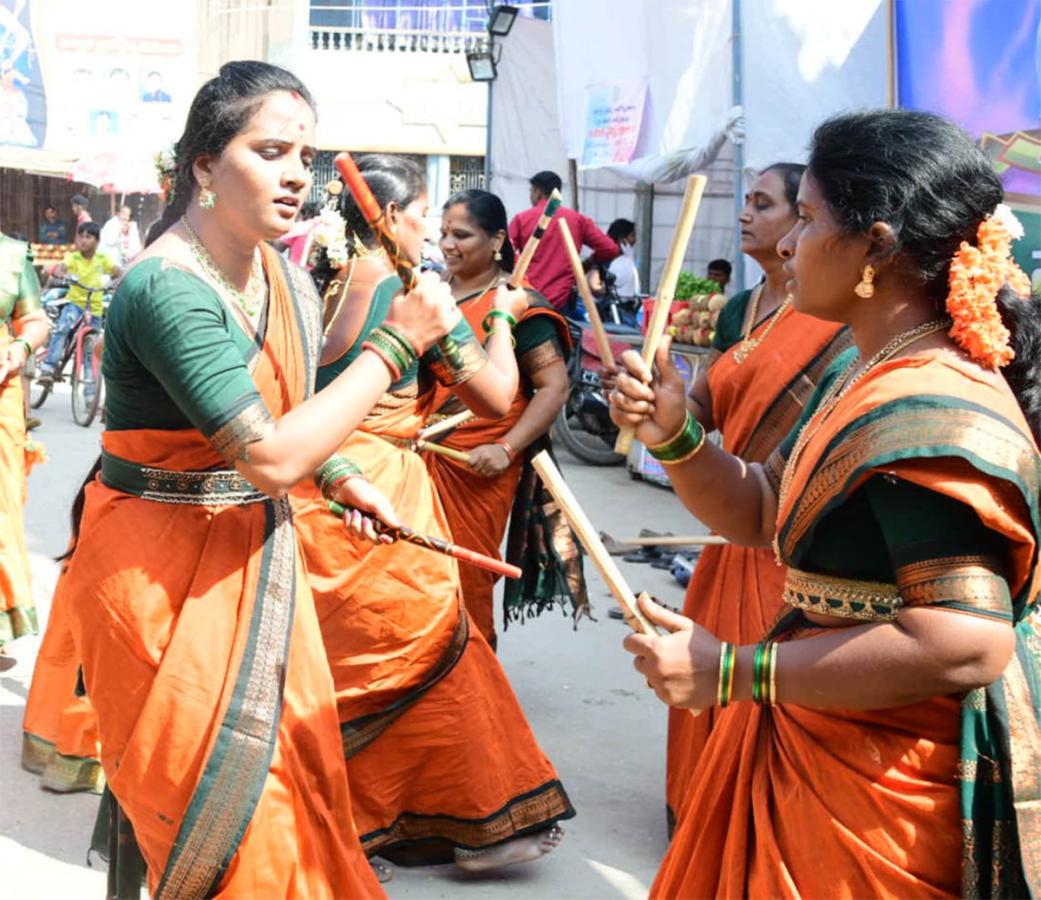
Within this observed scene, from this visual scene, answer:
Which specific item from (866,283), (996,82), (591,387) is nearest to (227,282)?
(866,283)

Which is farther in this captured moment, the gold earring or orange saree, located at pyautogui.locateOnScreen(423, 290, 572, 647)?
orange saree, located at pyautogui.locateOnScreen(423, 290, 572, 647)

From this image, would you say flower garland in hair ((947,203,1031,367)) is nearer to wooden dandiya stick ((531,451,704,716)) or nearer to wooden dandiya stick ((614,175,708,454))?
wooden dandiya stick ((614,175,708,454))

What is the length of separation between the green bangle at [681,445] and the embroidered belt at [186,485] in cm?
71

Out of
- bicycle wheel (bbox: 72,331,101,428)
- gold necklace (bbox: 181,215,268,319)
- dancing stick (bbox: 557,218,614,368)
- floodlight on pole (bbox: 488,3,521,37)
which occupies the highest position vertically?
floodlight on pole (bbox: 488,3,521,37)

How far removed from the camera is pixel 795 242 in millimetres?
2072

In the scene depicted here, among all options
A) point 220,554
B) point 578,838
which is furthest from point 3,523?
point 220,554

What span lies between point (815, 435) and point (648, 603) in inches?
13.3

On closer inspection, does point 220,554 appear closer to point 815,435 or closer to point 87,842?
point 815,435

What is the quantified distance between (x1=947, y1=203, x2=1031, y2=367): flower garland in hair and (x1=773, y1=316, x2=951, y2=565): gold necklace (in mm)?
63

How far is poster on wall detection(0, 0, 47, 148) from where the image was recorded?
→ 67.2 feet

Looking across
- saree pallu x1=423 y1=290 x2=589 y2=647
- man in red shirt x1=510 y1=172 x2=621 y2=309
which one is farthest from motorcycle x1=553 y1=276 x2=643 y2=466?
saree pallu x1=423 y1=290 x2=589 y2=647

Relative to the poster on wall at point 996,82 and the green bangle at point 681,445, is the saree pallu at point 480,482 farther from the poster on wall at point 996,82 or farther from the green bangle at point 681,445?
the green bangle at point 681,445

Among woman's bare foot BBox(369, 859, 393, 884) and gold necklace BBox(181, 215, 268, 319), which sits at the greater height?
gold necklace BBox(181, 215, 268, 319)

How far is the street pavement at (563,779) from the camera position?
12.2 ft
